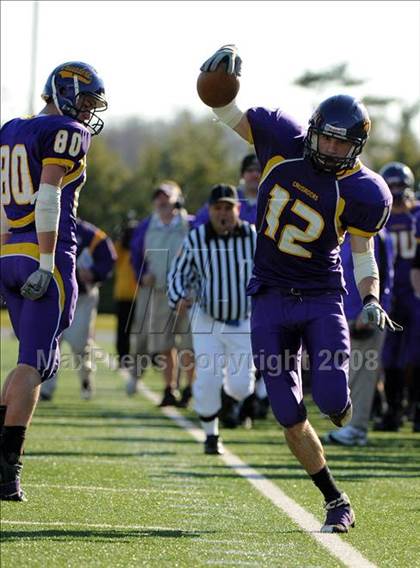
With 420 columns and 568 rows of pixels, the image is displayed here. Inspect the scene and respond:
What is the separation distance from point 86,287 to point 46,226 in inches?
262

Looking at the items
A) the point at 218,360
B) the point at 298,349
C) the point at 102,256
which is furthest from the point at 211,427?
the point at 102,256

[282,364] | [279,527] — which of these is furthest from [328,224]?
[279,527]

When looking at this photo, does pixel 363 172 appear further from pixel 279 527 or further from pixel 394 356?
pixel 394 356

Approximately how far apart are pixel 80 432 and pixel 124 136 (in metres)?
92.9

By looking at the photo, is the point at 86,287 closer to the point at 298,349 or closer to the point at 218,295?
the point at 218,295

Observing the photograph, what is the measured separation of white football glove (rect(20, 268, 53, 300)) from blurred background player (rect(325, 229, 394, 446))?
3.57 m

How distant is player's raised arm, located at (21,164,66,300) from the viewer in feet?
18.3

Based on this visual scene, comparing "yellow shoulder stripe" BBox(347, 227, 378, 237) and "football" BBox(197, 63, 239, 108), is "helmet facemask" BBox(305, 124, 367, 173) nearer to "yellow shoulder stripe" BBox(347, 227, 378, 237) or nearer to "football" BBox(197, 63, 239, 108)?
"yellow shoulder stripe" BBox(347, 227, 378, 237)

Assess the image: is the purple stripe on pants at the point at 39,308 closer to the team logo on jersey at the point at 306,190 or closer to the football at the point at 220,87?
the football at the point at 220,87

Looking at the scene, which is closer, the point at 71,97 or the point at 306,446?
the point at 306,446

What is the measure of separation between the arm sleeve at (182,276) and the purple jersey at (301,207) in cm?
291

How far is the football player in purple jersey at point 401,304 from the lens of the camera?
10281mm

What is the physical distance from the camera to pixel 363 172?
566 cm

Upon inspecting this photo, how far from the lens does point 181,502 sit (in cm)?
617
